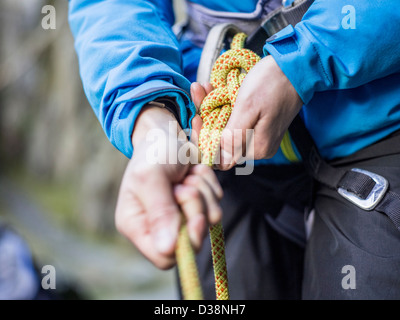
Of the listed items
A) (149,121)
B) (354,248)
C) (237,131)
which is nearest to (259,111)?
(237,131)

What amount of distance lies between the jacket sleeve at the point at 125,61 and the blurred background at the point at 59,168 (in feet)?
3.96

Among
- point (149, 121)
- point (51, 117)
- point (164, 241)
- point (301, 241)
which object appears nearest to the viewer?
point (164, 241)

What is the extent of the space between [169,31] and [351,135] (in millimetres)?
340

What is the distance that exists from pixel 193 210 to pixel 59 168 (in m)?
2.65

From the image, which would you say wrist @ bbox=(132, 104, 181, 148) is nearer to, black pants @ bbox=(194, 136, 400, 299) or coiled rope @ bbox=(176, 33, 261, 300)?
coiled rope @ bbox=(176, 33, 261, 300)

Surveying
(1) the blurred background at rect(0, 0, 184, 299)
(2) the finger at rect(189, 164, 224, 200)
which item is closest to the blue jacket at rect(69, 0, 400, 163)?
(2) the finger at rect(189, 164, 224, 200)

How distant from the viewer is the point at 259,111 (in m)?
0.51

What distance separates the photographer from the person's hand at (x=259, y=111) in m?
0.51

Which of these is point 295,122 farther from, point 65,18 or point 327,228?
point 65,18

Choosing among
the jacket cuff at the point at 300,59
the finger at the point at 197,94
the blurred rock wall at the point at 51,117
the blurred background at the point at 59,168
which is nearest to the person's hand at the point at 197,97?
the finger at the point at 197,94

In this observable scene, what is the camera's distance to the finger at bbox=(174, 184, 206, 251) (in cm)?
39

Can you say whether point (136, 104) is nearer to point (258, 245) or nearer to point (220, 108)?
point (220, 108)

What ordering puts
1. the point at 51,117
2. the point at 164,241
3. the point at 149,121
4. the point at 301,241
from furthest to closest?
the point at 51,117, the point at 301,241, the point at 149,121, the point at 164,241
